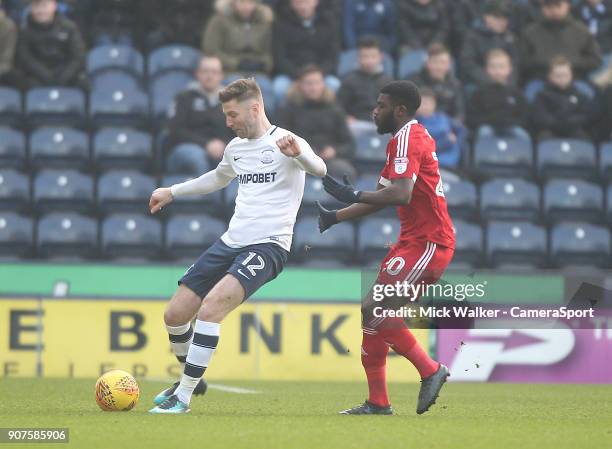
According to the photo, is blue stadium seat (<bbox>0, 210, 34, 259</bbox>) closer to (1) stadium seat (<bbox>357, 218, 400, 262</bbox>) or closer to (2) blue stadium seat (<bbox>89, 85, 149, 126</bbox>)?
(2) blue stadium seat (<bbox>89, 85, 149, 126</bbox>)

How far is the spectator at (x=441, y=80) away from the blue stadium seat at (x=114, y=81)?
3570mm

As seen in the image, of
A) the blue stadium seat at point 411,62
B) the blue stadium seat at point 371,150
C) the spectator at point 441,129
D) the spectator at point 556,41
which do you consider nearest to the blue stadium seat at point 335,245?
the blue stadium seat at point 371,150

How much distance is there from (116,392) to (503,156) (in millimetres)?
8589

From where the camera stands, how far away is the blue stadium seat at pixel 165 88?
637 inches

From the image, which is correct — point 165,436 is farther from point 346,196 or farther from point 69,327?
point 69,327

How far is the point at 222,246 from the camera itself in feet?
28.7

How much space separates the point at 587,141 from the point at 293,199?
8.48 metres

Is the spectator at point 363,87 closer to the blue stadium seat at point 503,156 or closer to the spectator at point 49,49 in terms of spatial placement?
the blue stadium seat at point 503,156

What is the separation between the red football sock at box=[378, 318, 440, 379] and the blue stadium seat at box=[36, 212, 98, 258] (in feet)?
21.9

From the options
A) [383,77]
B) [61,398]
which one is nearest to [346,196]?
[61,398]

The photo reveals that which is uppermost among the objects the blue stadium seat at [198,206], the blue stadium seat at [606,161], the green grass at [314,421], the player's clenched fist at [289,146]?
the blue stadium seat at [606,161]

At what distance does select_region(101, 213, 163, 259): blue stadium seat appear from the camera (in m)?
14.4

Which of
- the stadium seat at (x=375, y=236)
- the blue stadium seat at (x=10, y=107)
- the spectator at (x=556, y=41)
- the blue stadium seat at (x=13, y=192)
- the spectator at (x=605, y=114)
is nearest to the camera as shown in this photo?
the stadium seat at (x=375, y=236)

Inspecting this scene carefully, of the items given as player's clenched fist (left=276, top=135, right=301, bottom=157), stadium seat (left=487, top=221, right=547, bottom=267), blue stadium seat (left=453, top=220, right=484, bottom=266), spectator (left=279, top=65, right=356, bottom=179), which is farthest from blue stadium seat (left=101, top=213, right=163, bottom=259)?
player's clenched fist (left=276, top=135, right=301, bottom=157)
